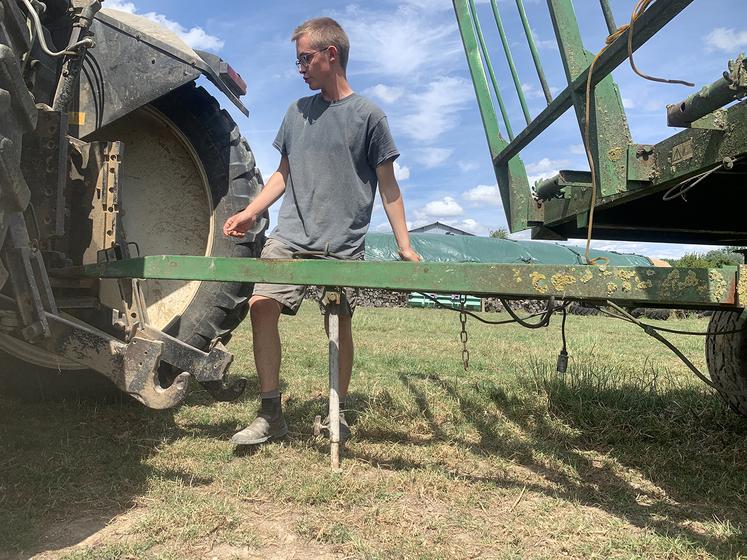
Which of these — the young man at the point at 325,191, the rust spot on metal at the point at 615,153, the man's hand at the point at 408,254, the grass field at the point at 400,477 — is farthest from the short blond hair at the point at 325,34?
the grass field at the point at 400,477

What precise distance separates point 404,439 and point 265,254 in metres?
1.03

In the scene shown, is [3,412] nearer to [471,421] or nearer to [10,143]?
[10,143]

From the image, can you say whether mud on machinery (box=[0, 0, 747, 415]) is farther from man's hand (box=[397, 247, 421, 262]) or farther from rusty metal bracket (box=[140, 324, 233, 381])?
A: man's hand (box=[397, 247, 421, 262])

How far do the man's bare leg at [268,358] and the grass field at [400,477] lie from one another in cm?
11

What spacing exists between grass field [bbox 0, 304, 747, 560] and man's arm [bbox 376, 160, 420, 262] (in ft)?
2.98

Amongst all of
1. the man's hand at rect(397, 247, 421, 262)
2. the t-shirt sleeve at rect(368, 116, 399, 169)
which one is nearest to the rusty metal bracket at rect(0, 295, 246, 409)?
the man's hand at rect(397, 247, 421, 262)

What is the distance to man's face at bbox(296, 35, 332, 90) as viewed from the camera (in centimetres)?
273

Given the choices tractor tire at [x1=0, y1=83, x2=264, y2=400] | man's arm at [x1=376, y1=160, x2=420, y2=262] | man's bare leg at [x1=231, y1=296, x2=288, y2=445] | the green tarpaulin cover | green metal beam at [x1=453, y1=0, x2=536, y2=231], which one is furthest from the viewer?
the green tarpaulin cover

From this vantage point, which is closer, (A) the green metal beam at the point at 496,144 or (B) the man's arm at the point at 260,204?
(B) the man's arm at the point at 260,204

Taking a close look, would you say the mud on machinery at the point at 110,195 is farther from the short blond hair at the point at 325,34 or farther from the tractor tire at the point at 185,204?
the short blond hair at the point at 325,34

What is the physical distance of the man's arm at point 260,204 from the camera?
8.93 ft

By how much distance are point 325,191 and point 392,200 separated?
1.04ft

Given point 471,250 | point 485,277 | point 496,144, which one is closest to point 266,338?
point 485,277

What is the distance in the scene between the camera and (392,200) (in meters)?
2.88
